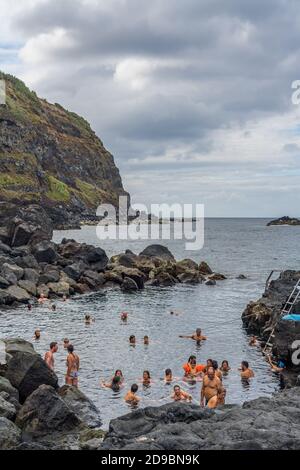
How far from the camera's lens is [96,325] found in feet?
157

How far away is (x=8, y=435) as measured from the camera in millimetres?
18016

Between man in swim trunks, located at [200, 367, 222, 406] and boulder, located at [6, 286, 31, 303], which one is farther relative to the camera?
boulder, located at [6, 286, 31, 303]

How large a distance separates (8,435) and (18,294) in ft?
127

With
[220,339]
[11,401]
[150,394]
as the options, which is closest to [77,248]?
[220,339]

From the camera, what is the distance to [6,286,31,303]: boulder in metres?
54.7

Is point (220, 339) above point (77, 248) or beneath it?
beneath

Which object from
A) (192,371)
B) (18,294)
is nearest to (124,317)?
(18,294)

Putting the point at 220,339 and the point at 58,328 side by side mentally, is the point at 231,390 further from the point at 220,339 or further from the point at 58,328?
the point at 58,328

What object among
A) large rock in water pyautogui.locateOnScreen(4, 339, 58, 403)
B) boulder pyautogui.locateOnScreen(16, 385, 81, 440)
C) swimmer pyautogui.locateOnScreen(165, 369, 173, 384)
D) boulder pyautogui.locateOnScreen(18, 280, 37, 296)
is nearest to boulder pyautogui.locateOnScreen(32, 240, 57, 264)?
boulder pyautogui.locateOnScreen(18, 280, 37, 296)

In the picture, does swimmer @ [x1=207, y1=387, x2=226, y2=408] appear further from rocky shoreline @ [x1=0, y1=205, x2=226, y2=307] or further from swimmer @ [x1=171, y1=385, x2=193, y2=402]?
rocky shoreline @ [x1=0, y1=205, x2=226, y2=307]

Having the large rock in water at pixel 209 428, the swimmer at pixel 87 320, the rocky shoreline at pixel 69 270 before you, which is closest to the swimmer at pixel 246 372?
the large rock in water at pixel 209 428

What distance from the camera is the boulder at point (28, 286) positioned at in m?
58.4

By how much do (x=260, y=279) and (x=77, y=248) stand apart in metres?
27.9

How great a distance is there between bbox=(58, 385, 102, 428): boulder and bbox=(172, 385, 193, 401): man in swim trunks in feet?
12.1
